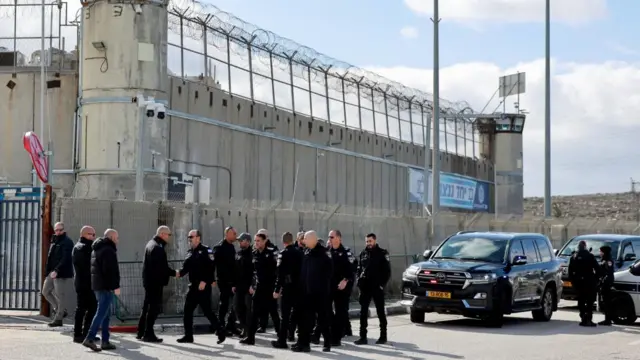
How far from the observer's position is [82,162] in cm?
3038

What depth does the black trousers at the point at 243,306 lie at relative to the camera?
54.2 feet

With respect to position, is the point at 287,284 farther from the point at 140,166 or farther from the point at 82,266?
the point at 140,166

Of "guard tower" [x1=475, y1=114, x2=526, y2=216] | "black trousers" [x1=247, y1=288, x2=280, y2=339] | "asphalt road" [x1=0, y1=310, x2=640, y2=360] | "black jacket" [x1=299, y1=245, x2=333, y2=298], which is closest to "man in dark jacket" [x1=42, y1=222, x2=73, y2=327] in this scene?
"asphalt road" [x1=0, y1=310, x2=640, y2=360]

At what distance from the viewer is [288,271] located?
15.6 meters

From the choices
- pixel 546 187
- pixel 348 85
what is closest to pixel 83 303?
pixel 546 187

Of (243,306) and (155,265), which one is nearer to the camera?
(155,265)

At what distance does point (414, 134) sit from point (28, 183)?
2444cm

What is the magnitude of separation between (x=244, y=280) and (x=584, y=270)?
7.38 metres

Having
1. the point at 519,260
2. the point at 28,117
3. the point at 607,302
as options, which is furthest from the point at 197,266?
the point at 28,117

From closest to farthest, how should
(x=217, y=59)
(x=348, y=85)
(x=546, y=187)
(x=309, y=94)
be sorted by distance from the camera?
(x=217, y=59)
(x=546, y=187)
(x=309, y=94)
(x=348, y=85)

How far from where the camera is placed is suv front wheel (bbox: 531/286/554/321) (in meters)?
21.5

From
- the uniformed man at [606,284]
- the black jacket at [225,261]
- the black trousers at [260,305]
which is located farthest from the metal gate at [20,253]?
the uniformed man at [606,284]

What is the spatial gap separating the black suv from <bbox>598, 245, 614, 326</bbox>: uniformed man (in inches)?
40.7

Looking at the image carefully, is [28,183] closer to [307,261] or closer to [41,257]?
[41,257]
